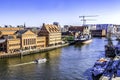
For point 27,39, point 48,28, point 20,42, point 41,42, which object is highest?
point 48,28

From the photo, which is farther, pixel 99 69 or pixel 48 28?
pixel 48 28

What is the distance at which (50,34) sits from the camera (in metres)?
70.1

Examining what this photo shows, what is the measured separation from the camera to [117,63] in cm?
3600

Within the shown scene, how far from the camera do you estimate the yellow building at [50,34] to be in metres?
68.8

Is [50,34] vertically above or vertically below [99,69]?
above

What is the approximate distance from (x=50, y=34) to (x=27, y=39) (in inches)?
497

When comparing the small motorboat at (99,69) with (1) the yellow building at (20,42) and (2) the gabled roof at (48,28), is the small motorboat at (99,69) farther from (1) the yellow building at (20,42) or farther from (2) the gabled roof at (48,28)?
(2) the gabled roof at (48,28)

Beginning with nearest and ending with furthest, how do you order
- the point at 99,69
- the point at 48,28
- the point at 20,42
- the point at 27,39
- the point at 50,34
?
the point at 99,69 → the point at 20,42 → the point at 27,39 → the point at 50,34 → the point at 48,28

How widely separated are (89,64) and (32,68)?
9.49 meters

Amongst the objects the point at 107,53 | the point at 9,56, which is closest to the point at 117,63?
the point at 107,53

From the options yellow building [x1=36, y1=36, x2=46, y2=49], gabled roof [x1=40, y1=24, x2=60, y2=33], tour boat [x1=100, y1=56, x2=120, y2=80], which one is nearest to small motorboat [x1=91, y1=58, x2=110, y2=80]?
tour boat [x1=100, y1=56, x2=120, y2=80]

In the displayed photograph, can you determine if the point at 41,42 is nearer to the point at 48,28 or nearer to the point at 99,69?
the point at 48,28

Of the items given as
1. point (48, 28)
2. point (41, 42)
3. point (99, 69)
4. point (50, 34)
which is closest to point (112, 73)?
point (99, 69)

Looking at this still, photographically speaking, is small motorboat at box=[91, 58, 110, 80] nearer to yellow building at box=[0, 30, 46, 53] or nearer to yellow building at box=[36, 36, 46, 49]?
yellow building at box=[0, 30, 46, 53]
